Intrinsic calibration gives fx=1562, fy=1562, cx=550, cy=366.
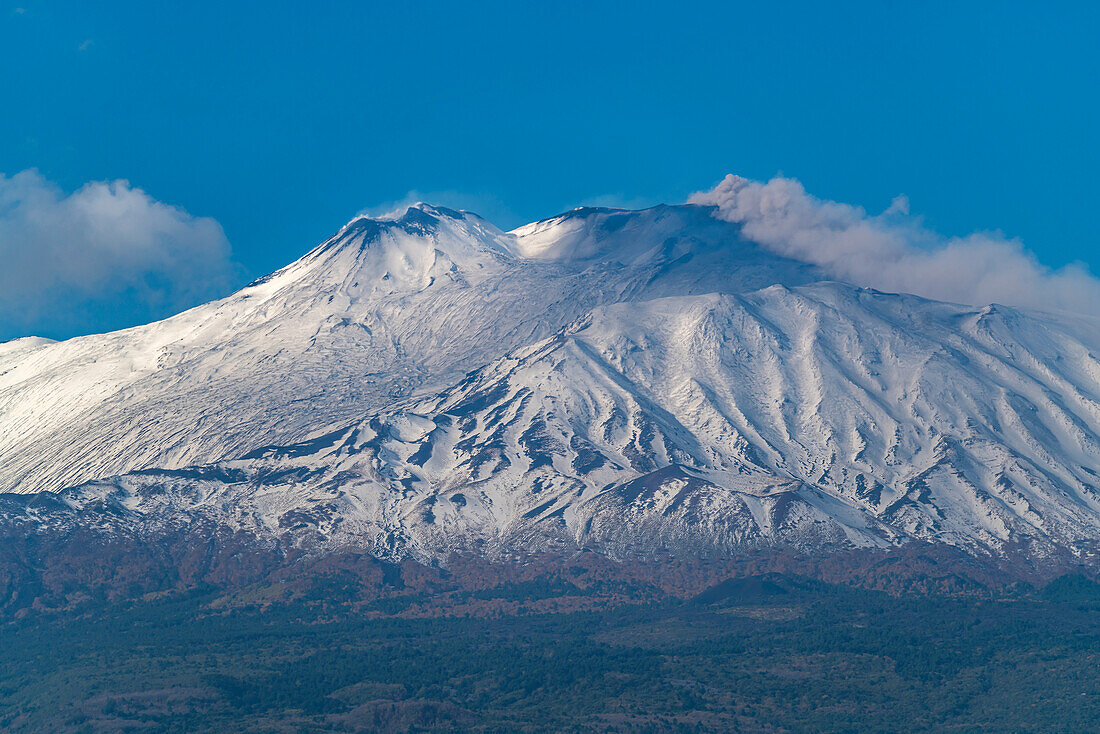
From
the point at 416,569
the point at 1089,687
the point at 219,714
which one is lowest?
the point at 1089,687

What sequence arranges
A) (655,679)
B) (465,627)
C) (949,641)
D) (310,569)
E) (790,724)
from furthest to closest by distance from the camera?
(310,569) < (465,627) < (949,641) < (655,679) < (790,724)

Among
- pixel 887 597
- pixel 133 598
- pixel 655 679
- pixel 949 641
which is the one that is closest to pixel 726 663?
pixel 655 679

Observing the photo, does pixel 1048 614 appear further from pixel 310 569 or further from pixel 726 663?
pixel 310 569

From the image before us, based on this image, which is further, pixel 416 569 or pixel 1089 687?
pixel 416 569

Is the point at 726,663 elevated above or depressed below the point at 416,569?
below

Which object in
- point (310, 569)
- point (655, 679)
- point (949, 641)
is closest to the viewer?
point (655, 679)

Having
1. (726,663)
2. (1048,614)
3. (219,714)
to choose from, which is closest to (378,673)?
(219,714)
